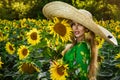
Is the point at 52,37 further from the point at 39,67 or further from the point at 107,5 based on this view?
the point at 107,5

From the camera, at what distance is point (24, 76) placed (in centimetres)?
513

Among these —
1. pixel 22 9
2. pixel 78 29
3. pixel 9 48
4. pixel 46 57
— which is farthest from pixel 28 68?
pixel 22 9

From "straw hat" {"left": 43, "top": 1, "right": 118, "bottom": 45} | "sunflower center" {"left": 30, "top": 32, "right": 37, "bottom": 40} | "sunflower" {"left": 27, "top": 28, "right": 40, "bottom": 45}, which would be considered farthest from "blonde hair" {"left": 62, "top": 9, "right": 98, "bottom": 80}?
"sunflower center" {"left": 30, "top": 32, "right": 37, "bottom": 40}

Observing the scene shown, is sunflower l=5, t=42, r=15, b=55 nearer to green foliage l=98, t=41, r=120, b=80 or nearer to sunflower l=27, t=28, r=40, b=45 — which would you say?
sunflower l=27, t=28, r=40, b=45

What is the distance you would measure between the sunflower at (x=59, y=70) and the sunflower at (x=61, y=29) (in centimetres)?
19

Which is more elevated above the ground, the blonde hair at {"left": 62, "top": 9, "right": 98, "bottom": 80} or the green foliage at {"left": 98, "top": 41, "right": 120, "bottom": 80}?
the blonde hair at {"left": 62, "top": 9, "right": 98, "bottom": 80}

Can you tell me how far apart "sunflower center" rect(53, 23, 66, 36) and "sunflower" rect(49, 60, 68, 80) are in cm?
22

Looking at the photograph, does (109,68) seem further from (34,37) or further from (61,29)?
(61,29)

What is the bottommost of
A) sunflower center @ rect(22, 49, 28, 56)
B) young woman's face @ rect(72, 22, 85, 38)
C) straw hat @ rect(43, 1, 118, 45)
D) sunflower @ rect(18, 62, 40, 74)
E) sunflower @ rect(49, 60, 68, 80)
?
sunflower @ rect(18, 62, 40, 74)

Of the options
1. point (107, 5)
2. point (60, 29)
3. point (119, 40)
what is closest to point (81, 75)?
point (60, 29)

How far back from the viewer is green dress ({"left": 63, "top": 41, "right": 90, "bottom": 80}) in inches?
161

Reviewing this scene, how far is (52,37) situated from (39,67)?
869 mm

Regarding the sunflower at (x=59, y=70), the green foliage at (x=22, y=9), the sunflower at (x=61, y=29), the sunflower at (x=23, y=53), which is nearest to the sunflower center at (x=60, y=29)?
the sunflower at (x=61, y=29)

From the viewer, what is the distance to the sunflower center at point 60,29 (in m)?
4.05
